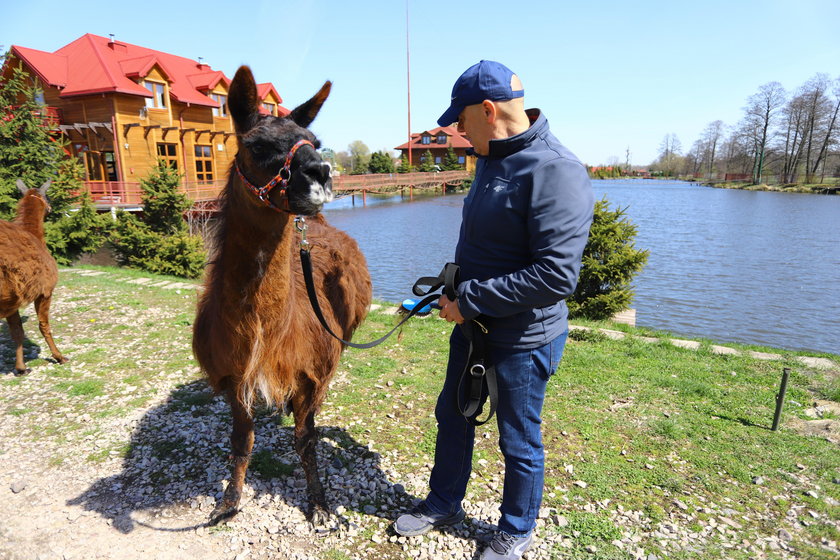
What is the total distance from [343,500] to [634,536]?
2117mm

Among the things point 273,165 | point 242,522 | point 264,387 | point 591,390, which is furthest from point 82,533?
point 591,390

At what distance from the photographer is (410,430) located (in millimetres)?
4621

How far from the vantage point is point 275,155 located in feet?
7.59

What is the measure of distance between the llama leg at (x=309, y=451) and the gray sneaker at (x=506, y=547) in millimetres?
1225

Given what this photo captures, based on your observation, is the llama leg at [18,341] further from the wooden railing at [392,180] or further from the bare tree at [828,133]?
the bare tree at [828,133]

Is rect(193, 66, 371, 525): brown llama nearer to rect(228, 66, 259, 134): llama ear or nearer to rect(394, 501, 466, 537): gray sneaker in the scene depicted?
rect(228, 66, 259, 134): llama ear

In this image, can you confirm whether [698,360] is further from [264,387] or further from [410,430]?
[264,387]

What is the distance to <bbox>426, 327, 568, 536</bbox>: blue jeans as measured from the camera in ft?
8.66

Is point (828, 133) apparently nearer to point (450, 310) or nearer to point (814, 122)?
point (814, 122)

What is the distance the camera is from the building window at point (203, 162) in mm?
29250

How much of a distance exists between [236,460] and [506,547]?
6.57 feet

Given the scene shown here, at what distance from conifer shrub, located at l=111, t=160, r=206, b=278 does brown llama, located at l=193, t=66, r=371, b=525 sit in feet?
40.8

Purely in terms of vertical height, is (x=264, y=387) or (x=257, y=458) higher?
(x=264, y=387)

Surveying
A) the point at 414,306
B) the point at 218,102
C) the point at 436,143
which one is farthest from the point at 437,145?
the point at 414,306
